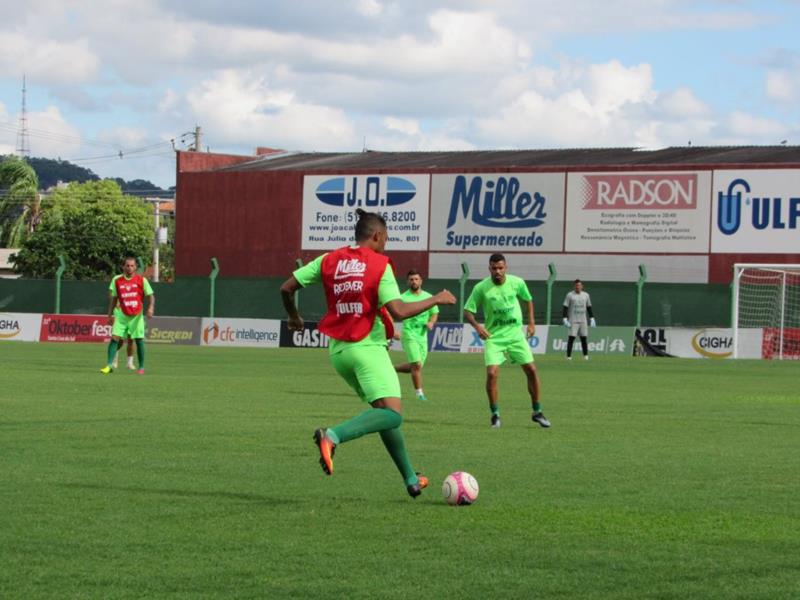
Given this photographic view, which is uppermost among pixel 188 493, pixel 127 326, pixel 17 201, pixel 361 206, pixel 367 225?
pixel 17 201

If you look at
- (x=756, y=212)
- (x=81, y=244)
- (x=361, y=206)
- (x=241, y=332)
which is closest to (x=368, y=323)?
(x=241, y=332)

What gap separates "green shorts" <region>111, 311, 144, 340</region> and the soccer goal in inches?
749

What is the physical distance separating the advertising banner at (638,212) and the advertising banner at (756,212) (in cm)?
55

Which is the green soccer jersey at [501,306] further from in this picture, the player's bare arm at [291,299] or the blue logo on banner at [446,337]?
the blue logo on banner at [446,337]

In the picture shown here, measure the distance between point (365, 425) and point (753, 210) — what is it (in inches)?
1833

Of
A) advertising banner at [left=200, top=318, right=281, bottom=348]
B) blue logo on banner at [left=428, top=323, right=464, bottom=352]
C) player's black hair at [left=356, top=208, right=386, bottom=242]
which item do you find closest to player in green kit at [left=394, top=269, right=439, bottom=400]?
player's black hair at [left=356, top=208, right=386, bottom=242]

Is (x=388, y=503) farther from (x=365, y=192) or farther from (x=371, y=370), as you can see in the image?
(x=365, y=192)

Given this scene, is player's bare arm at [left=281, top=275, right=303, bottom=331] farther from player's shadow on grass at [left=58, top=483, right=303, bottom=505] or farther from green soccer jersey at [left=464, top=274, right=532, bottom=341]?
green soccer jersey at [left=464, top=274, right=532, bottom=341]

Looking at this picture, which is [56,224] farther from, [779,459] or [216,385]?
[779,459]

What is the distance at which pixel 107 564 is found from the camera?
23.0ft

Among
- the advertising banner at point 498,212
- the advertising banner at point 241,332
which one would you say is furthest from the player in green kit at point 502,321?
the advertising banner at point 498,212

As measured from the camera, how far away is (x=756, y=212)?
176 feet

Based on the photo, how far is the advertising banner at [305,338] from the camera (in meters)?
43.5

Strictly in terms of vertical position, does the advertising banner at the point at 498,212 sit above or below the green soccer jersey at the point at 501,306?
above
